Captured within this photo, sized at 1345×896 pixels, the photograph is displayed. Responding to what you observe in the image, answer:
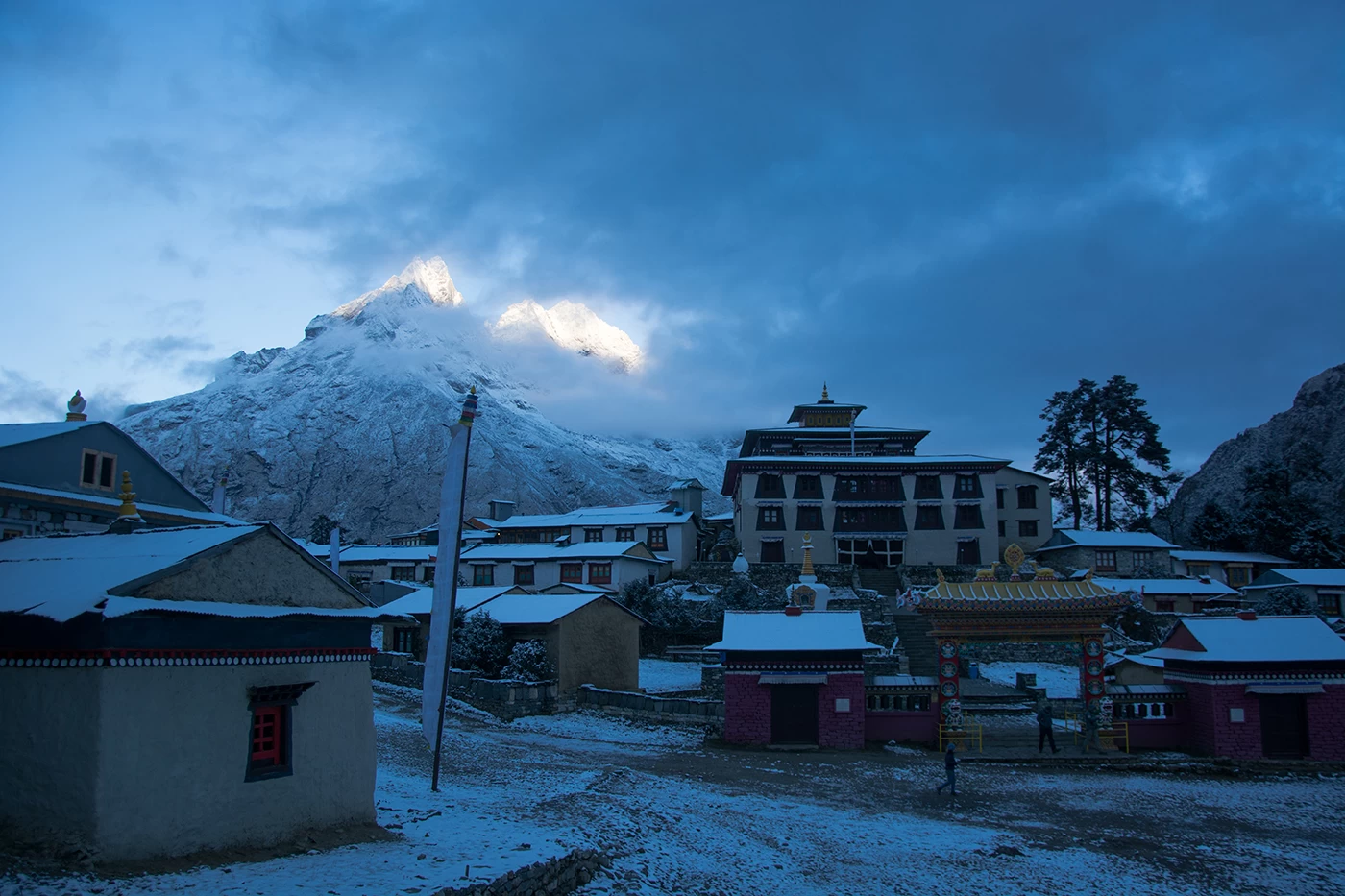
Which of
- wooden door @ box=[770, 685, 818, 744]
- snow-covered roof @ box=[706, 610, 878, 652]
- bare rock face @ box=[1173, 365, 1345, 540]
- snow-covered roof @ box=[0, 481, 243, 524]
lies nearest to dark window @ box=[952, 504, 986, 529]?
bare rock face @ box=[1173, 365, 1345, 540]

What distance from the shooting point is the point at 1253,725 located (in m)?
22.2

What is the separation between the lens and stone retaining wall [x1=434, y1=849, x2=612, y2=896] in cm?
936

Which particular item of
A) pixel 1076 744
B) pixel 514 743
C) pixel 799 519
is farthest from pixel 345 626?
pixel 799 519

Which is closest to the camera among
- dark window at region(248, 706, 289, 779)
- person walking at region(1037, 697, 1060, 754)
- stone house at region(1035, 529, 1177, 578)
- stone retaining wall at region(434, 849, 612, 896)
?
stone retaining wall at region(434, 849, 612, 896)

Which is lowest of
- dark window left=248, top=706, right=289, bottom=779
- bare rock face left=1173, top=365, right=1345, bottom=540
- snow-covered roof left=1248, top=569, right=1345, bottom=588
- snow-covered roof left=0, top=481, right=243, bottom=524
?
dark window left=248, top=706, right=289, bottom=779

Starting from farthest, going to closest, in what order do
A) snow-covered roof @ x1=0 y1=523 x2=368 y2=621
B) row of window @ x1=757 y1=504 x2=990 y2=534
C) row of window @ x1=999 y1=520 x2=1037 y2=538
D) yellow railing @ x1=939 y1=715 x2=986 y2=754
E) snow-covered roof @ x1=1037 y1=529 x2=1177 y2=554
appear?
row of window @ x1=999 y1=520 x2=1037 y2=538 < row of window @ x1=757 y1=504 x2=990 y2=534 < snow-covered roof @ x1=1037 y1=529 x2=1177 y2=554 < yellow railing @ x1=939 y1=715 x2=986 y2=754 < snow-covered roof @ x1=0 y1=523 x2=368 y2=621

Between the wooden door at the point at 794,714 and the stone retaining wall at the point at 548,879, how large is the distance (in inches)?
479

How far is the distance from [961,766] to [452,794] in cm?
1263

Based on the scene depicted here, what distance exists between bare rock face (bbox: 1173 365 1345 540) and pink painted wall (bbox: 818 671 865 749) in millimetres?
52458

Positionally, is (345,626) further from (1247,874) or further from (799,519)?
(799,519)

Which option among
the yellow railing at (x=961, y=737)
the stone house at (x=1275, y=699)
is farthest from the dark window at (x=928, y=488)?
the yellow railing at (x=961, y=737)

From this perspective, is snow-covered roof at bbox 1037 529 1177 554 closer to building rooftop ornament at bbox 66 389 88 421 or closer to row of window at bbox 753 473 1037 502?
row of window at bbox 753 473 1037 502

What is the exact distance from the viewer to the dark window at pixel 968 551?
54812mm

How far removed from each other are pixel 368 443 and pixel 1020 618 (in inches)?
4830
